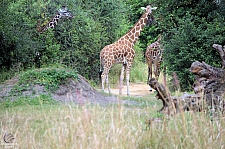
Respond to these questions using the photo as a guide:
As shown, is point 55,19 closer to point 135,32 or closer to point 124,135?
point 135,32

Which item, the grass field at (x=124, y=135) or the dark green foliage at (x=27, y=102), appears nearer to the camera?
the grass field at (x=124, y=135)

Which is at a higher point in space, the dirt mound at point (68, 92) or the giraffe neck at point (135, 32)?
the giraffe neck at point (135, 32)

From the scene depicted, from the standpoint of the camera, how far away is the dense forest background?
13227 millimetres

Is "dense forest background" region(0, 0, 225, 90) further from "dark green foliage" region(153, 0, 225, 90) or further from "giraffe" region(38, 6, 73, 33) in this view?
"giraffe" region(38, 6, 73, 33)

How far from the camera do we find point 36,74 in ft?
37.9

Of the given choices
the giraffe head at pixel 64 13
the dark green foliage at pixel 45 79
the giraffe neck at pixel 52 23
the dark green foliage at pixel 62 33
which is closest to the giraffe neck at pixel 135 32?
the dark green foliage at pixel 62 33

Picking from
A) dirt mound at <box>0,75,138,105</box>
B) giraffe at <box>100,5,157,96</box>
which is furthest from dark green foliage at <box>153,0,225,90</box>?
dirt mound at <box>0,75,138,105</box>

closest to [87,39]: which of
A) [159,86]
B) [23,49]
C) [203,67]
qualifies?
[23,49]

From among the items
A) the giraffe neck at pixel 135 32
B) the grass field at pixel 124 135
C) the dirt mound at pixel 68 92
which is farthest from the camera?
the giraffe neck at pixel 135 32

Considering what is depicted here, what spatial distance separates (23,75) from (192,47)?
562 cm

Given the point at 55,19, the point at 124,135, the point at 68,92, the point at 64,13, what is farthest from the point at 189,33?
the point at 124,135

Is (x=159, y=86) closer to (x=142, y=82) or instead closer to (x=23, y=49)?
(x=23, y=49)

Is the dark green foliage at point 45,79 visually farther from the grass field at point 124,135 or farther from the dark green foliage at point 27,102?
the grass field at point 124,135

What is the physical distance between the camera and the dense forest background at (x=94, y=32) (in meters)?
13.2
